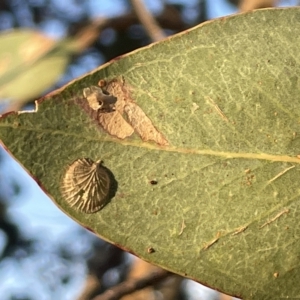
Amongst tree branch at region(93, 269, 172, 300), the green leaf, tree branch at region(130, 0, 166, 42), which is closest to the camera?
the green leaf

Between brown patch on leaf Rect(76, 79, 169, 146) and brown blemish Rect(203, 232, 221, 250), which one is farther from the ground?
brown patch on leaf Rect(76, 79, 169, 146)

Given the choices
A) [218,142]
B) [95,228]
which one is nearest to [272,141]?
[218,142]

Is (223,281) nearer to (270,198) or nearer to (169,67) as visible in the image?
(270,198)

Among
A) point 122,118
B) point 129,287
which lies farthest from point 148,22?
point 122,118

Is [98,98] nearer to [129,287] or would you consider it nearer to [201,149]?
[201,149]

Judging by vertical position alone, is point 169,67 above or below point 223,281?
above

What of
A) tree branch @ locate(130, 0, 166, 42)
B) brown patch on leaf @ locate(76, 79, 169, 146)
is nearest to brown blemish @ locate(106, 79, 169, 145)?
brown patch on leaf @ locate(76, 79, 169, 146)

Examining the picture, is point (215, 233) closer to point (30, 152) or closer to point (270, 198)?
point (270, 198)

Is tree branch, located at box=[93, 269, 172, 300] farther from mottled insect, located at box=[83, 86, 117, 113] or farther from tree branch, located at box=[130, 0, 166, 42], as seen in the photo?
tree branch, located at box=[130, 0, 166, 42]
